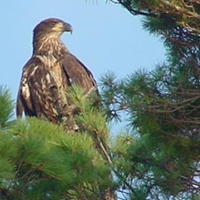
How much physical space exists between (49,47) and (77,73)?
2.69ft

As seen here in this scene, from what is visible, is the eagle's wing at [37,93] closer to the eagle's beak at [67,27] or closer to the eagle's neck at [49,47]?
the eagle's neck at [49,47]

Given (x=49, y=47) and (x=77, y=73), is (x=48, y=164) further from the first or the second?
(x=49, y=47)

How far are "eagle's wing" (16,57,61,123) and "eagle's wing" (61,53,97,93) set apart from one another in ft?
0.67

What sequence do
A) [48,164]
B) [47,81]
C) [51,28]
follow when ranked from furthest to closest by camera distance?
1. [51,28]
2. [47,81]
3. [48,164]

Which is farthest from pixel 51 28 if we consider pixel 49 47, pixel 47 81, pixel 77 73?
pixel 47 81

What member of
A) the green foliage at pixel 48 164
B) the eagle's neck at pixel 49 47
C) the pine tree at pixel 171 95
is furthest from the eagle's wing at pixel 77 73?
the pine tree at pixel 171 95

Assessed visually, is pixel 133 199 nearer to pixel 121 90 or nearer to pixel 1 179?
pixel 121 90

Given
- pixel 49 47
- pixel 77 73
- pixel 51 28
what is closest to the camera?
pixel 77 73

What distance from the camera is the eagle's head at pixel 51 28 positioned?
1158cm

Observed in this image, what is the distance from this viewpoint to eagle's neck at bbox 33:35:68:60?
1109cm

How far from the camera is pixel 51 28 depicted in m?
11.7

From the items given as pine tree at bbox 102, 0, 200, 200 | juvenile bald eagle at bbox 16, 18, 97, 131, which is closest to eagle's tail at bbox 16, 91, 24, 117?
juvenile bald eagle at bbox 16, 18, 97, 131

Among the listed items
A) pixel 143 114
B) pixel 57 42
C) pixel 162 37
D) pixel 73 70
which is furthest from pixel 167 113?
pixel 57 42

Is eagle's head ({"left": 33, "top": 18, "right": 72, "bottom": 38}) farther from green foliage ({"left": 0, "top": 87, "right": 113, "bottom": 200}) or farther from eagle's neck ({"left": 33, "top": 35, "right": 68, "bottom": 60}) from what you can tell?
green foliage ({"left": 0, "top": 87, "right": 113, "bottom": 200})
